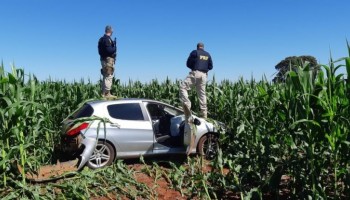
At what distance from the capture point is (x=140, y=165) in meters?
→ 9.27

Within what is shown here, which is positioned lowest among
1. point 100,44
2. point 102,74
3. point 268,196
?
point 268,196

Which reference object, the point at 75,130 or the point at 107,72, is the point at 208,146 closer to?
the point at 75,130

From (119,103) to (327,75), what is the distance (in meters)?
4.87

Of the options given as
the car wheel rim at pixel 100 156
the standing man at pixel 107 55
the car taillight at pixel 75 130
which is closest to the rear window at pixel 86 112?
the car taillight at pixel 75 130

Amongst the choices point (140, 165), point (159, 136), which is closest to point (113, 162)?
point (140, 165)

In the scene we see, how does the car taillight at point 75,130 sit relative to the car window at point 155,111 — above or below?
below

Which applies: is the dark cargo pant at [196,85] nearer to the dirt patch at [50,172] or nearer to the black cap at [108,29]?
the black cap at [108,29]

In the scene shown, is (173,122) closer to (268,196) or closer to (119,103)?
(119,103)

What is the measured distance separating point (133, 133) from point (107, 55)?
16.3 ft

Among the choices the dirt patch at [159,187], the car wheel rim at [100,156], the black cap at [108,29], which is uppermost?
the black cap at [108,29]

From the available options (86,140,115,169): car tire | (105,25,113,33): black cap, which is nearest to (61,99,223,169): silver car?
(86,140,115,169): car tire

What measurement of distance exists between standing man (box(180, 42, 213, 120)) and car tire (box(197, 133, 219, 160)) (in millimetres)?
1716

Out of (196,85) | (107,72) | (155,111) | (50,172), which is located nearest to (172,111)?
(155,111)

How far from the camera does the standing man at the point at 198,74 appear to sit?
1159 cm
